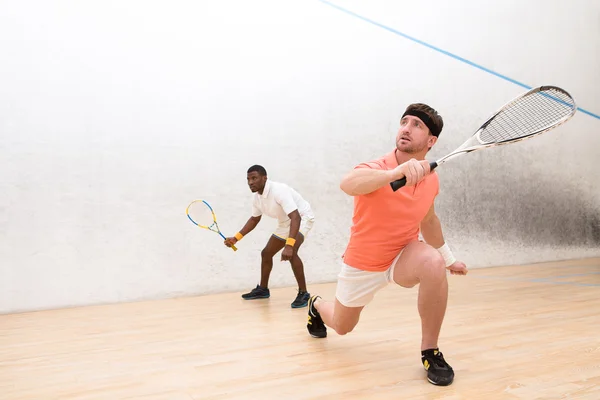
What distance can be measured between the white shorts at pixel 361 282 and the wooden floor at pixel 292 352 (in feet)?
0.77

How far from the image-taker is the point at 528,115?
2.54m

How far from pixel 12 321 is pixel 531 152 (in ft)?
16.2

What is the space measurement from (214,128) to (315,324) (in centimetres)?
231

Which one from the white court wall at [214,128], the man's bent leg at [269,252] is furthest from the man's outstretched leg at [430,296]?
the white court wall at [214,128]

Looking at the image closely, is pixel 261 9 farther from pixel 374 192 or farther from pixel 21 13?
pixel 374 192

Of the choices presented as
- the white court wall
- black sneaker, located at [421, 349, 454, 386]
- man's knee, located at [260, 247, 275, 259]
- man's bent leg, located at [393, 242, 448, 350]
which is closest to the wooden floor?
black sneaker, located at [421, 349, 454, 386]

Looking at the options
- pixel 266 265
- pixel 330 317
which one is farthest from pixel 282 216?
pixel 330 317

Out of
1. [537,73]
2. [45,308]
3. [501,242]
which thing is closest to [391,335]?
[45,308]

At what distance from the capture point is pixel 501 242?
18.4ft

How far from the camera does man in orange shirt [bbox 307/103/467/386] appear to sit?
1.77 metres

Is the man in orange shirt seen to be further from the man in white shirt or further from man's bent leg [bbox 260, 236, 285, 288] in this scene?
man's bent leg [bbox 260, 236, 285, 288]

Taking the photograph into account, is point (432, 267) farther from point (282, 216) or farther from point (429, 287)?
point (282, 216)

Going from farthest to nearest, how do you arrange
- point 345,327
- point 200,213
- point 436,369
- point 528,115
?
point 200,213 → point 528,115 → point 345,327 → point 436,369

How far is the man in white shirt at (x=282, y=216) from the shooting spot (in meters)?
3.39
